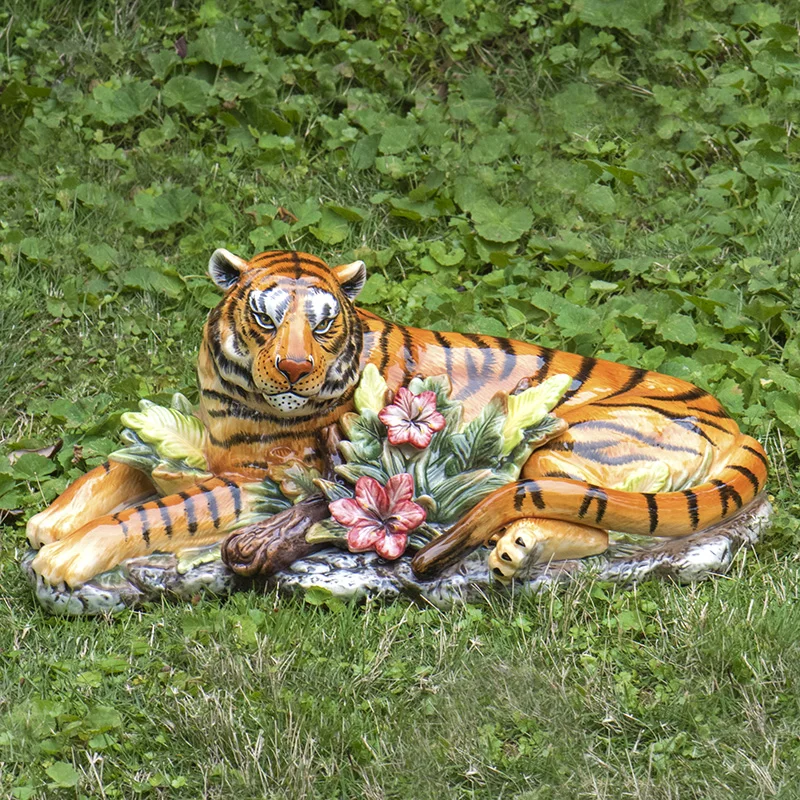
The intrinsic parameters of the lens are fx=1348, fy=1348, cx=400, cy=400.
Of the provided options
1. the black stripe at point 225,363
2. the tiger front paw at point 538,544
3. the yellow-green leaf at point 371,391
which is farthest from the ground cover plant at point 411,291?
the black stripe at point 225,363

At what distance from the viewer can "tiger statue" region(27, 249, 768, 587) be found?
4.35 m

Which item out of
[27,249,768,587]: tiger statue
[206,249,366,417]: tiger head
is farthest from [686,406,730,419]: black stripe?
[206,249,366,417]: tiger head

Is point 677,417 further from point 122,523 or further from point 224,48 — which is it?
point 224,48

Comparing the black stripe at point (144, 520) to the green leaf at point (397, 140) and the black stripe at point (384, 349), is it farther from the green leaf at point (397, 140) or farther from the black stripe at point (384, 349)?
the green leaf at point (397, 140)

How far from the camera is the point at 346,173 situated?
6688mm

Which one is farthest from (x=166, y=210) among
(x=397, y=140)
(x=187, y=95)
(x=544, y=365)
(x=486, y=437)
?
(x=486, y=437)

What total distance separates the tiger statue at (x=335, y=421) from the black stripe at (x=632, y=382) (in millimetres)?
14

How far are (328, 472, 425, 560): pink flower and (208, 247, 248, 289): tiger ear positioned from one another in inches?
31.6

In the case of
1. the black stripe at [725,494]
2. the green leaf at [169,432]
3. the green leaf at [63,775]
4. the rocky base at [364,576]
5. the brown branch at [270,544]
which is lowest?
the green leaf at [63,775]

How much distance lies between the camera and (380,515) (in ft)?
14.6

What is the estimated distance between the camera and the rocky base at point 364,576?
443cm

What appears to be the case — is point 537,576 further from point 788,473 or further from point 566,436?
point 788,473

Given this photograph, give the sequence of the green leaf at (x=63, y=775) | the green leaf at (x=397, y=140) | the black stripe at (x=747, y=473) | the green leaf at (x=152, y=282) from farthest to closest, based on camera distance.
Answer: the green leaf at (x=397, y=140) < the green leaf at (x=152, y=282) < the black stripe at (x=747, y=473) < the green leaf at (x=63, y=775)

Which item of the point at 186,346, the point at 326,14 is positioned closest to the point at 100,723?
the point at 186,346
